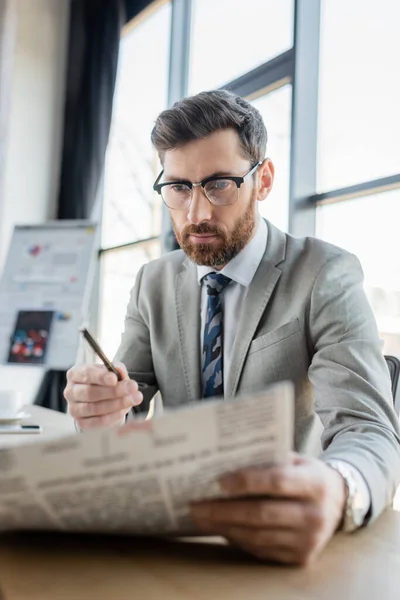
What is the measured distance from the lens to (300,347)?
47.4 inches

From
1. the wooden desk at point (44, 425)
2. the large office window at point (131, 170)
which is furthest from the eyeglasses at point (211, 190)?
the large office window at point (131, 170)

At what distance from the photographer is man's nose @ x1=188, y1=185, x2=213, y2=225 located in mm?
1343

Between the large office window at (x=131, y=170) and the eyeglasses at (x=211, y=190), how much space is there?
2125mm

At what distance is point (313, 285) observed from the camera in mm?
1219

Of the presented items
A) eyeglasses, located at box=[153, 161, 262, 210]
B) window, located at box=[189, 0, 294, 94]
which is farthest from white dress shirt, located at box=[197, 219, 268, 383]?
window, located at box=[189, 0, 294, 94]

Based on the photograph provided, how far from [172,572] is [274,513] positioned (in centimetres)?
12

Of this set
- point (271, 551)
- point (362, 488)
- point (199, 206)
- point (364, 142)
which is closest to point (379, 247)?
point (364, 142)

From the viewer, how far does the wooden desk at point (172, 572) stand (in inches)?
18.5

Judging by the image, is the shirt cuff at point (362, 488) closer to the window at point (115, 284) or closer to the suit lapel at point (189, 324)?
the suit lapel at point (189, 324)

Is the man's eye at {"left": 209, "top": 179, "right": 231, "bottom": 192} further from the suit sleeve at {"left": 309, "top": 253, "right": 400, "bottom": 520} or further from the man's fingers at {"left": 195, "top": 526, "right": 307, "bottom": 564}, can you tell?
the man's fingers at {"left": 195, "top": 526, "right": 307, "bottom": 564}

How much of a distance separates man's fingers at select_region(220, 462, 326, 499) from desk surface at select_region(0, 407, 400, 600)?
85mm

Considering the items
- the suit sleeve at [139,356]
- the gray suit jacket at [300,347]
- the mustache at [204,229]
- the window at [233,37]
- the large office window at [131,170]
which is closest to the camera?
the gray suit jacket at [300,347]

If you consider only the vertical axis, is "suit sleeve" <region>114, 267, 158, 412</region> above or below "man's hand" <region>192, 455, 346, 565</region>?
above

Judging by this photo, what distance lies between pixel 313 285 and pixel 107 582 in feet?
2.85
